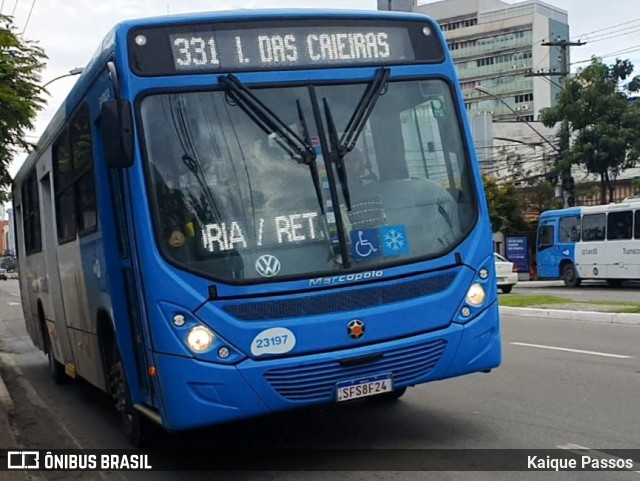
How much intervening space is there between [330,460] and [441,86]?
9.74ft

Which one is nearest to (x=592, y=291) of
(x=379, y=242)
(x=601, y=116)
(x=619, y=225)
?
(x=619, y=225)

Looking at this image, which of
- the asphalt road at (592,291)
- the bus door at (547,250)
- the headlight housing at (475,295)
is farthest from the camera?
the bus door at (547,250)

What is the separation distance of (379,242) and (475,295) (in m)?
0.87

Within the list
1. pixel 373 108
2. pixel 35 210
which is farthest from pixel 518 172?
pixel 373 108

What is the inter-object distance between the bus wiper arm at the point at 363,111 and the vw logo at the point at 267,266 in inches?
35.5

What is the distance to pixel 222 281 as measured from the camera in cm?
551

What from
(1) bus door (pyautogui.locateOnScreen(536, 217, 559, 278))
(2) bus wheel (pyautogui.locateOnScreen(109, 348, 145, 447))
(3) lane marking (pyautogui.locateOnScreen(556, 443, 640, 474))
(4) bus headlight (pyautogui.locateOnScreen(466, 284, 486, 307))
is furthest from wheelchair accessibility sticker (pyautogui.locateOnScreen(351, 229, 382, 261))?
(1) bus door (pyautogui.locateOnScreen(536, 217, 559, 278))

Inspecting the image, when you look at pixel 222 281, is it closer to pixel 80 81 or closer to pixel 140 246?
pixel 140 246

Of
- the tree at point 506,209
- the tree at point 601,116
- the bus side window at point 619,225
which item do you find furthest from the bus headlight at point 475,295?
the tree at point 506,209

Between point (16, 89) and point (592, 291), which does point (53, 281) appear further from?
point (592, 291)

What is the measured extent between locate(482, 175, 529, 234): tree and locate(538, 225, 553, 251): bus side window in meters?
9.01

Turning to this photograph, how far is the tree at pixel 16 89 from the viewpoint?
9.24 m

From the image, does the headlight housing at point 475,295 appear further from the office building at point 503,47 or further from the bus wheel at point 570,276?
the office building at point 503,47

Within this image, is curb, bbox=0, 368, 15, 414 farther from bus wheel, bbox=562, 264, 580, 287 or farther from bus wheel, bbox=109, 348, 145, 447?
bus wheel, bbox=562, 264, 580, 287
